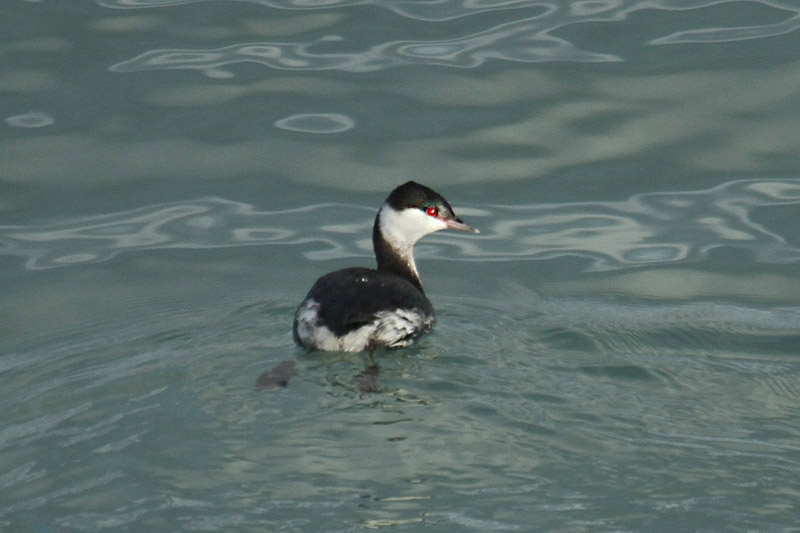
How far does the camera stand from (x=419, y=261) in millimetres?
9938

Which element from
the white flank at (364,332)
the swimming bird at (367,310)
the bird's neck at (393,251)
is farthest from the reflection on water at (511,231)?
the white flank at (364,332)

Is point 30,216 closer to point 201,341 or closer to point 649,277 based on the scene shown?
point 201,341

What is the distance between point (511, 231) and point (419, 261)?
0.78 meters

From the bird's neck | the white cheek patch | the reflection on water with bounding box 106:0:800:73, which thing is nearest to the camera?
the white cheek patch

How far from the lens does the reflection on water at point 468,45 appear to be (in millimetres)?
12000

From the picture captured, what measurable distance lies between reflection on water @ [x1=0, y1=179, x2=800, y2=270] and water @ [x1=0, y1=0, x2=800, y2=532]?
3cm

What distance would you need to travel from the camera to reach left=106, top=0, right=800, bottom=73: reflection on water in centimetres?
1200

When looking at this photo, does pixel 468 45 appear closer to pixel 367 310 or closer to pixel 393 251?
pixel 393 251

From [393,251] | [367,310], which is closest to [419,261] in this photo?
[393,251]

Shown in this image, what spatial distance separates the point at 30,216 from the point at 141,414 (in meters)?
4.08

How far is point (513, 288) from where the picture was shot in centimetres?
927

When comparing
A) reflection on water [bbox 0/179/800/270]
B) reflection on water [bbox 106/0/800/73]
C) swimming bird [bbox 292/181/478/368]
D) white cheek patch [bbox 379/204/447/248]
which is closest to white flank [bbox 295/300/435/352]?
swimming bird [bbox 292/181/478/368]

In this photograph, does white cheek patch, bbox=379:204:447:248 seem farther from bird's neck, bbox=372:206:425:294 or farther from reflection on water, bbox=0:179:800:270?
reflection on water, bbox=0:179:800:270

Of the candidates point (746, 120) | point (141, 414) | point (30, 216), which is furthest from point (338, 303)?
point (746, 120)
